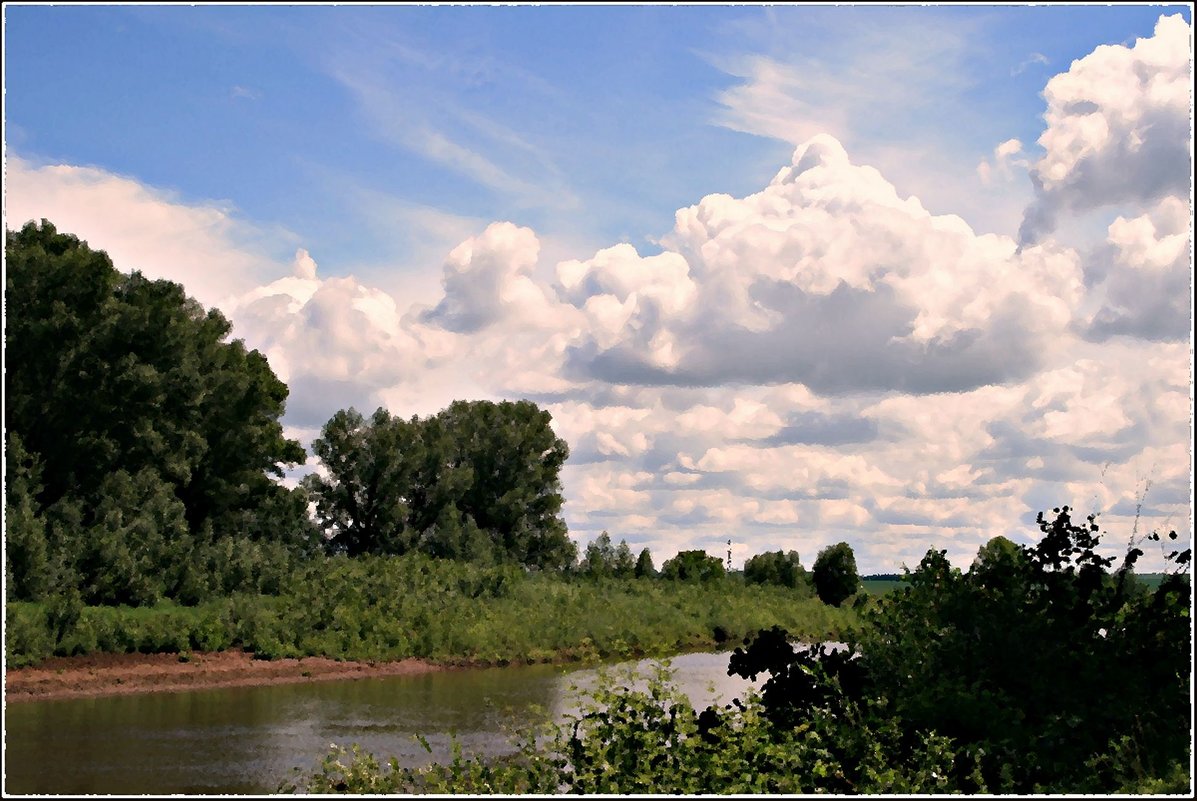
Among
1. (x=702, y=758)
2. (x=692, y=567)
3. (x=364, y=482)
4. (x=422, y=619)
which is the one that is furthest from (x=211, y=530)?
(x=702, y=758)

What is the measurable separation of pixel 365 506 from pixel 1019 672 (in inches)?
2122

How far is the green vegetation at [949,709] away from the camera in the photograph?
8.95 meters

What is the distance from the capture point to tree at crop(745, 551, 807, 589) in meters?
71.6

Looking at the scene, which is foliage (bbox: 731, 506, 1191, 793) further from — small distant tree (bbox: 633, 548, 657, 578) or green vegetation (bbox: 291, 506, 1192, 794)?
small distant tree (bbox: 633, 548, 657, 578)

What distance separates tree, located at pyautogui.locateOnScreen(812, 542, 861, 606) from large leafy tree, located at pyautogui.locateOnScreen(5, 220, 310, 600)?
3224 centimetres

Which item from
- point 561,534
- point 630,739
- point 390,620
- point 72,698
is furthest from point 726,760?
point 561,534

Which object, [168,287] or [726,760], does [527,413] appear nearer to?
[168,287]

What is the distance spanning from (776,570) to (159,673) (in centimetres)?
4835

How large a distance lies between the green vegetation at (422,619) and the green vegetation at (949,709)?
36.8 ft

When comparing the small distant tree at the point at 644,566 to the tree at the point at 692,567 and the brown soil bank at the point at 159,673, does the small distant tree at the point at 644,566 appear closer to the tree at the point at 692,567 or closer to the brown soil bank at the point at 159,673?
the tree at the point at 692,567

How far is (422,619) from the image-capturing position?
3816 centimetres

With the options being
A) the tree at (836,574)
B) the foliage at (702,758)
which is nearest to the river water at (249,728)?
the foliage at (702,758)

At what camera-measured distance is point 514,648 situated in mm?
38469

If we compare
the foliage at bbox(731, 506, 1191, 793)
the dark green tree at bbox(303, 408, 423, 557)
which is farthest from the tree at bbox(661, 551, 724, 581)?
the foliage at bbox(731, 506, 1191, 793)
